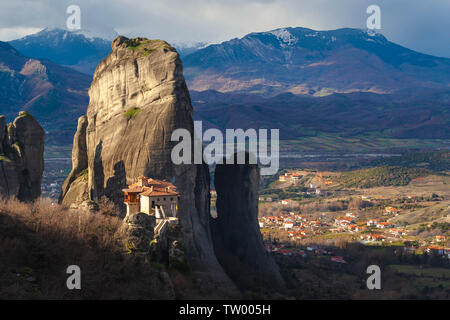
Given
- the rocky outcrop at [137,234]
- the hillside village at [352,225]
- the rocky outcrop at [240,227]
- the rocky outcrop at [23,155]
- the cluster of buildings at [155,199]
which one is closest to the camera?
the rocky outcrop at [137,234]

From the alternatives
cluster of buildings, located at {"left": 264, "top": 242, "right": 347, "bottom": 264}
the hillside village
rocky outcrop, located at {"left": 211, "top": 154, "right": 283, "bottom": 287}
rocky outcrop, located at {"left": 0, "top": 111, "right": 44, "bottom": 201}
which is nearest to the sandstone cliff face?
rocky outcrop, located at {"left": 0, "top": 111, "right": 44, "bottom": 201}

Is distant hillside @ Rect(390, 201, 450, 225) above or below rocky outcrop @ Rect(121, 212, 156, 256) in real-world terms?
below

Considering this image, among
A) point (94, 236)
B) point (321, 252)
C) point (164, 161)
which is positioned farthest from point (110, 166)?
point (321, 252)

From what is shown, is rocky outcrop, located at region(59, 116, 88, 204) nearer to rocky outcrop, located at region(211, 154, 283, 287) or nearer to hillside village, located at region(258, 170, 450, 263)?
rocky outcrop, located at region(211, 154, 283, 287)

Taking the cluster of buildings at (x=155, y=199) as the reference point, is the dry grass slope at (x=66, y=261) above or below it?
Answer: below

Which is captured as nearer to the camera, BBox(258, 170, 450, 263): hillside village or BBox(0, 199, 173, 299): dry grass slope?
BBox(0, 199, 173, 299): dry grass slope

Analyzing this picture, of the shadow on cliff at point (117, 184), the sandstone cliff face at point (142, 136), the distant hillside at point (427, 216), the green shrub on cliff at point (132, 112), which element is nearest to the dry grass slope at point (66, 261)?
the sandstone cliff face at point (142, 136)

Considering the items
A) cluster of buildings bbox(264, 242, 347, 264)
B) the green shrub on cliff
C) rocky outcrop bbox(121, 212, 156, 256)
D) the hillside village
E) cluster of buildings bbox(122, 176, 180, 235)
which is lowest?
cluster of buildings bbox(264, 242, 347, 264)

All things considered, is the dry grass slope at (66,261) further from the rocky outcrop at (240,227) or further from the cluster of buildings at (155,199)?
the rocky outcrop at (240,227)
